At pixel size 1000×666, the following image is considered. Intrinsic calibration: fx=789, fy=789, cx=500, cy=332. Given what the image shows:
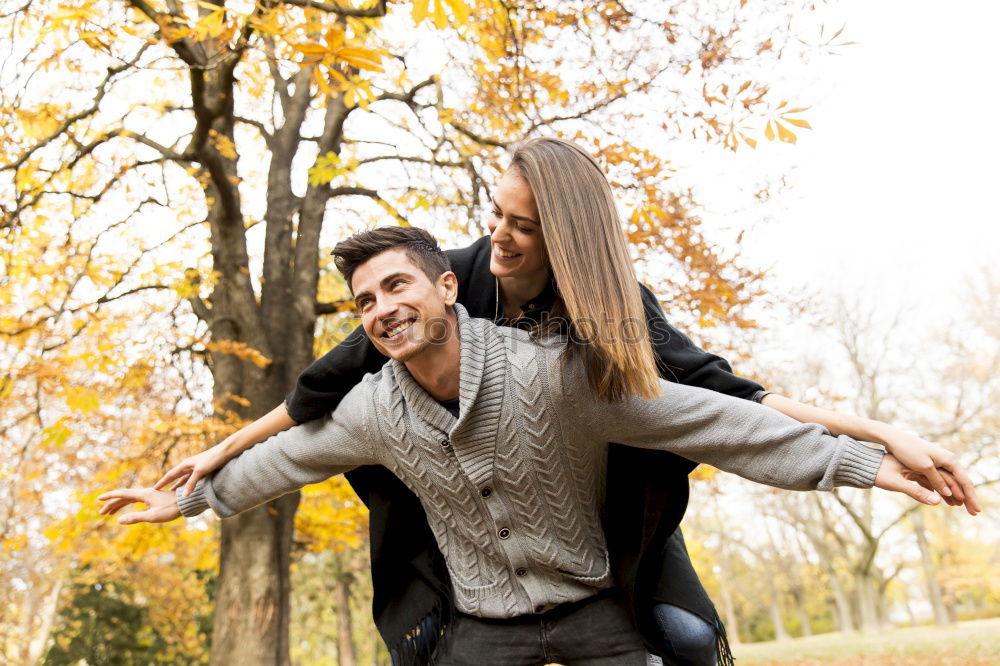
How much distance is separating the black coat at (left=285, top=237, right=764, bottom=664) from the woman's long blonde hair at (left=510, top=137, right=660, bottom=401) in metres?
0.30

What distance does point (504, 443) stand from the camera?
2234 millimetres

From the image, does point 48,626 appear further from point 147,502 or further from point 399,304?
point 399,304

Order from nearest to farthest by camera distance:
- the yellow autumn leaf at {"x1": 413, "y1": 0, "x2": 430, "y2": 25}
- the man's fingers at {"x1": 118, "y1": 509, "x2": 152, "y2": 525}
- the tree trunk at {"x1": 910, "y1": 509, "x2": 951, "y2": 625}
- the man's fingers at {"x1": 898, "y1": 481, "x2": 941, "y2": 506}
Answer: the man's fingers at {"x1": 898, "y1": 481, "x2": 941, "y2": 506}
the man's fingers at {"x1": 118, "y1": 509, "x2": 152, "y2": 525}
the yellow autumn leaf at {"x1": 413, "y1": 0, "x2": 430, "y2": 25}
the tree trunk at {"x1": 910, "y1": 509, "x2": 951, "y2": 625}

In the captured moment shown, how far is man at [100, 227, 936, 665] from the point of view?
214 cm

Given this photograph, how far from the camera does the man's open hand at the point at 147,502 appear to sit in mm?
2625

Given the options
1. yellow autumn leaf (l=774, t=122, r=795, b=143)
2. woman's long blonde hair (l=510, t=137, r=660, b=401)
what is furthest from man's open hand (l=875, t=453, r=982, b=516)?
yellow autumn leaf (l=774, t=122, r=795, b=143)

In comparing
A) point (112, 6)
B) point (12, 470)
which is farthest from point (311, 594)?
point (112, 6)

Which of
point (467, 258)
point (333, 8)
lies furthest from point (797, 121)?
point (333, 8)

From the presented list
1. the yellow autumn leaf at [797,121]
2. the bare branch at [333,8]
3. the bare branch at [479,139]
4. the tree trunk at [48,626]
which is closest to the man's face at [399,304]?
the yellow autumn leaf at [797,121]

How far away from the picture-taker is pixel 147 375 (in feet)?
25.1

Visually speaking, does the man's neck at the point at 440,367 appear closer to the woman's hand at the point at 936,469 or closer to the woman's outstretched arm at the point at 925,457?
the woman's outstretched arm at the point at 925,457

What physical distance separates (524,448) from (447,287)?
0.57 metres

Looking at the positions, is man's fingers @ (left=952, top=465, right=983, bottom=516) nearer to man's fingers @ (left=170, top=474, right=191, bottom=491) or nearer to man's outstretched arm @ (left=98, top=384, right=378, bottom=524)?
man's outstretched arm @ (left=98, top=384, right=378, bottom=524)

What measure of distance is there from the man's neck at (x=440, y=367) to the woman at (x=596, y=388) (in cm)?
31
